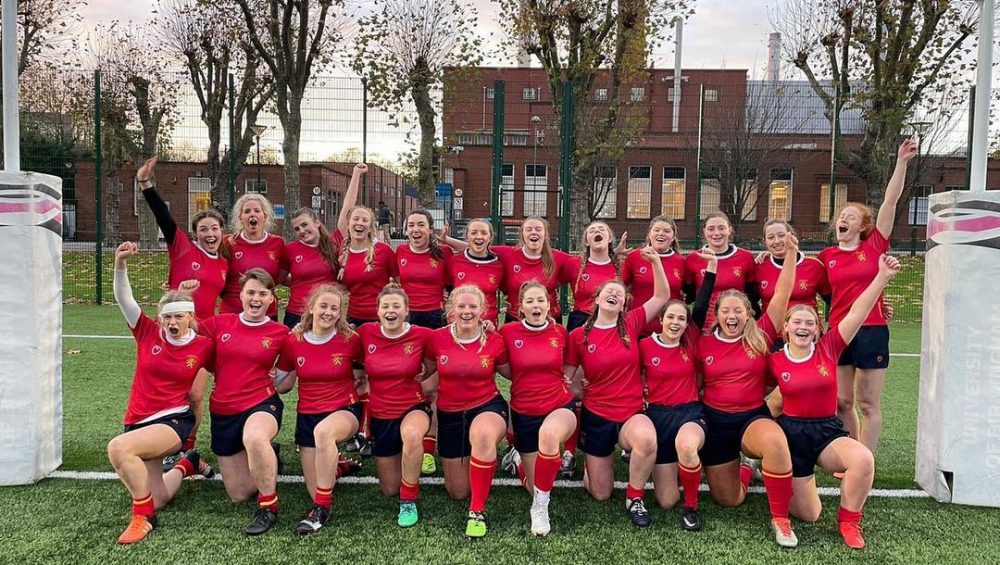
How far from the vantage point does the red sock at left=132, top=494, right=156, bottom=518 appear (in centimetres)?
331

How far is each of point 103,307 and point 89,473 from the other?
7.66 meters

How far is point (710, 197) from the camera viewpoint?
33.4 feet

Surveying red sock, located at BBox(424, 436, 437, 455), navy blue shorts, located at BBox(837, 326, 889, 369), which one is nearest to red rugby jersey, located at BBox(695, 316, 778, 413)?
navy blue shorts, located at BBox(837, 326, 889, 369)

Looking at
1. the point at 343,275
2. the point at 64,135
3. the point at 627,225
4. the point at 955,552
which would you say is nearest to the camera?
the point at 955,552

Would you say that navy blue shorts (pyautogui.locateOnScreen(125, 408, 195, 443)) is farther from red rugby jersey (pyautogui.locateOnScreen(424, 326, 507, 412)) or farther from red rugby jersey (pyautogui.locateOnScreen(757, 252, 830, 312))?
red rugby jersey (pyautogui.locateOnScreen(757, 252, 830, 312))

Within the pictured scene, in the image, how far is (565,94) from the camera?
26.2 ft

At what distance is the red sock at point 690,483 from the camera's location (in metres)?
3.43

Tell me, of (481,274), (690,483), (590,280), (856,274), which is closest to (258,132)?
(481,274)

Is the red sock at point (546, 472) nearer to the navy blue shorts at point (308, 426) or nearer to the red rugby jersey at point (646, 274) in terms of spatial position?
the navy blue shorts at point (308, 426)

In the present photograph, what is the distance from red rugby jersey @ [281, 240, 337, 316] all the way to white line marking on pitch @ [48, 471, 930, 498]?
125 centimetres

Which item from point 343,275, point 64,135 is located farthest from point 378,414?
point 64,135

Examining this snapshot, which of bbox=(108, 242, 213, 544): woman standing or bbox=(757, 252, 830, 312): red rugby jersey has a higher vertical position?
bbox=(757, 252, 830, 312): red rugby jersey

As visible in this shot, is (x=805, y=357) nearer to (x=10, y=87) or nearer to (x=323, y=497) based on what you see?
(x=323, y=497)

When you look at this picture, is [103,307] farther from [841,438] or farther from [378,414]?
[841,438]
